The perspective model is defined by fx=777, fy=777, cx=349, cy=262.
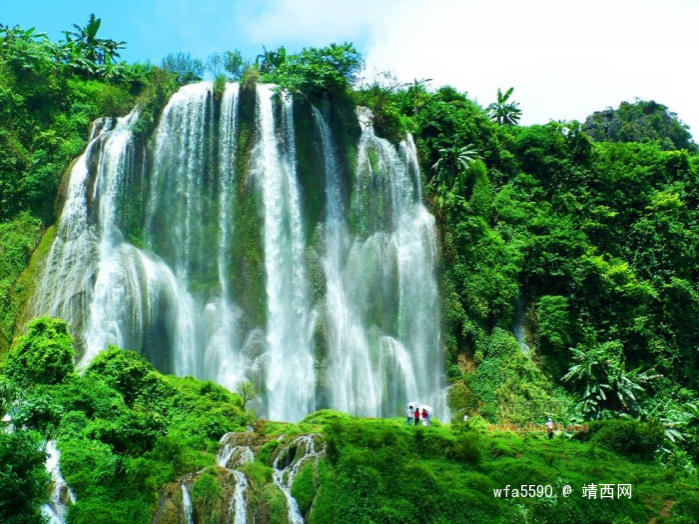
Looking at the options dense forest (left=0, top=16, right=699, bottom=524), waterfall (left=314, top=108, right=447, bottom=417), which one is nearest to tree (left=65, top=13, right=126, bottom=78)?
dense forest (left=0, top=16, right=699, bottom=524)

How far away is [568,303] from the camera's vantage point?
33.7 meters

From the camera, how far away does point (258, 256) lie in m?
32.2

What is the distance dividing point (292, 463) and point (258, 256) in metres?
14.5

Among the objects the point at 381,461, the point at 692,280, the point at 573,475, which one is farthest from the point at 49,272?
the point at 692,280

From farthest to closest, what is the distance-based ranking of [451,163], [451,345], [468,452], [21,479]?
[451,163], [451,345], [468,452], [21,479]

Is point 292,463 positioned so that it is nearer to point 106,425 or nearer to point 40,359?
point 106,425

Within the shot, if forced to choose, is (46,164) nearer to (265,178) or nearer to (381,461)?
(265,178)

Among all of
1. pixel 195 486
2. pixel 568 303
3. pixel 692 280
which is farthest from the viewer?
pixel 692 280

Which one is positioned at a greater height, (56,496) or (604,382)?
(604,382)

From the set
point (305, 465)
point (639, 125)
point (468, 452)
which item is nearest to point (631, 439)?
point (468, 452)

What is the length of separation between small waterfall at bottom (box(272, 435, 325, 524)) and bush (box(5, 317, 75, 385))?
7065 millimetres

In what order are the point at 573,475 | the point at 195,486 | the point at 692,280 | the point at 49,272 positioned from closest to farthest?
the point at 195,486 < the point at 573,475 < the point at 49,272 < the point at 692,280

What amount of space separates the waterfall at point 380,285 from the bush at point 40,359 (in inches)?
415

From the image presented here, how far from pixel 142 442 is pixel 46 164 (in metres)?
17.1
